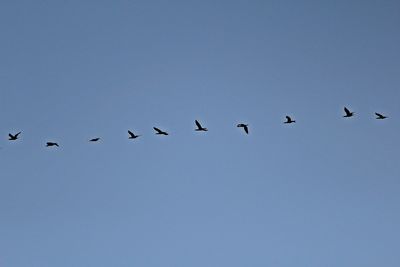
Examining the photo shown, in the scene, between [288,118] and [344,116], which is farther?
[288,118]

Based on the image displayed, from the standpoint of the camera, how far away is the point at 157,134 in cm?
10225

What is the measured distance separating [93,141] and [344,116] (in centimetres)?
3375

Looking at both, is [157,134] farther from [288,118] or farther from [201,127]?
[288,118]

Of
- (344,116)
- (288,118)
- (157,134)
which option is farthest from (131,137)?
(344,116)

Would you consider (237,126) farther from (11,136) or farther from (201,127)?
(11,136)

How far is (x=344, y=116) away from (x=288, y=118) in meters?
9.35

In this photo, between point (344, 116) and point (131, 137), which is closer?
point (344, 116)

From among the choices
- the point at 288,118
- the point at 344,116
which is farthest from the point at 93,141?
the point at 344,116

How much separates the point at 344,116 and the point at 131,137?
2952cm

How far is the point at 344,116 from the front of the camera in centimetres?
9825

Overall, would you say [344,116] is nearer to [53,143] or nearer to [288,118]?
[288,118]

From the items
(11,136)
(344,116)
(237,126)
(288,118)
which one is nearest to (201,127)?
(237,126)

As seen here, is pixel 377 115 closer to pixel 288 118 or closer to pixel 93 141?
pixel 288 118

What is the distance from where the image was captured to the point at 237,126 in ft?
326
